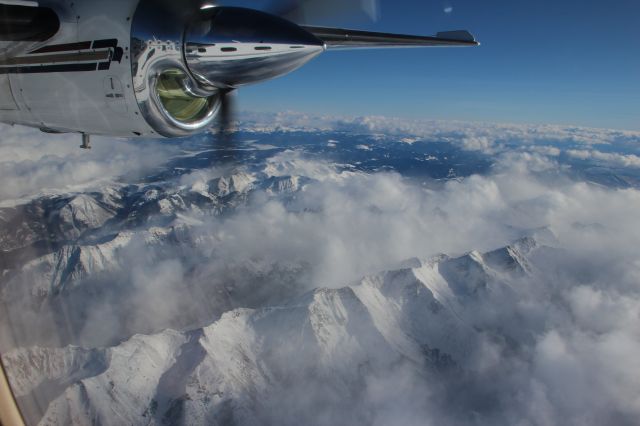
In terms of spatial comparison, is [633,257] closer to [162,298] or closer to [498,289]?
[498,289]

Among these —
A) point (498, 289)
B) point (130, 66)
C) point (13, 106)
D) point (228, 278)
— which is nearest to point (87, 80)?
point (130, 66)

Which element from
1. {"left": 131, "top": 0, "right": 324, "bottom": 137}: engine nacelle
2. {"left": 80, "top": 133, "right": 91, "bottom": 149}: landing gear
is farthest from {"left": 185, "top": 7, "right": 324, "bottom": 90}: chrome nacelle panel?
{"left": 80, "top": 133, "right": 91, "bottom": 149}: landing gear

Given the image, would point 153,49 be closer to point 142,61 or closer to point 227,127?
point 142,61

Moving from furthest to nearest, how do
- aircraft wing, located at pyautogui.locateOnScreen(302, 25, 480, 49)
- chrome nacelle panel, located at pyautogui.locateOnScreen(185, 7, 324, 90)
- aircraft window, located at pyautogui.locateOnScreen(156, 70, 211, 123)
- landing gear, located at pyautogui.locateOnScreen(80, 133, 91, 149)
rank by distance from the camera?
landing gear, located at pyautogui.locateOnScreen(80, 133, 91, 149), aircraft wing, located at pyautogui.locateOnScreen(302, 25, 480, 49), aircraft window, located at pyautogui.locateOnScreen(156, 70, 211, 123), chrome nacelle panel, located at pyautogui.locateOnScreen(185, 7, 324, 90)

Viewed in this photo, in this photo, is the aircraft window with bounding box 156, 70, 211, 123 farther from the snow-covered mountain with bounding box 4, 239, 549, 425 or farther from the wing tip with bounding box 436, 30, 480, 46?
the snow-covered mountain with bounding box 4, 239, 549, 425

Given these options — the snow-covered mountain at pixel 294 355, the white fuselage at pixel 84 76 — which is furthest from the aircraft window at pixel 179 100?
the snow-covered mountain at pixel 294 355

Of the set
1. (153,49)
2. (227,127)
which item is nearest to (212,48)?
(153,49)
